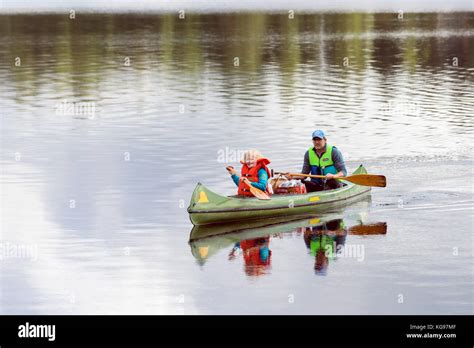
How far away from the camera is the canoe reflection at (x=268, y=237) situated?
25.7 meters

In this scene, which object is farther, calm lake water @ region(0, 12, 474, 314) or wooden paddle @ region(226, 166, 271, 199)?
wooden paddle @ region(226, 166, 271, 199)

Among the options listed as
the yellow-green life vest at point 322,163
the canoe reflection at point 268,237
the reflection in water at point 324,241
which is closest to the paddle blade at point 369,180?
the yellow-green life vest at point 322,163

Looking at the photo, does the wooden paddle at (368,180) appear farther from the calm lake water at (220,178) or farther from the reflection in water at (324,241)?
the reflection in water at (324,241)

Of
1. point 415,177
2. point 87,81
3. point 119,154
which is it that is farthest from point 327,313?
point 87,81

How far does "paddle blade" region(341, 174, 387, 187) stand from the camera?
3175cm

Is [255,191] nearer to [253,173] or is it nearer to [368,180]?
[253,173]

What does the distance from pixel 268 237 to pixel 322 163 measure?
13.5 feet

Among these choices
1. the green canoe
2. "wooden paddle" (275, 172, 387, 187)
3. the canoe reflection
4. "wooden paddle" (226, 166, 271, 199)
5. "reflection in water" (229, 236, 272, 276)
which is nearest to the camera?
"reflection in water" (229, 236, 272, 276)

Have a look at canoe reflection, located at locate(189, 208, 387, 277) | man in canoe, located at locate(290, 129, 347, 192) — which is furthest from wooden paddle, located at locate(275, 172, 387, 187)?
canoe reflection, located at locate(189, 208, 387, 277)

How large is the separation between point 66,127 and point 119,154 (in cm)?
772

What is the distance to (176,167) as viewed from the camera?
120 feet

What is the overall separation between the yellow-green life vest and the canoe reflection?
5.00ft

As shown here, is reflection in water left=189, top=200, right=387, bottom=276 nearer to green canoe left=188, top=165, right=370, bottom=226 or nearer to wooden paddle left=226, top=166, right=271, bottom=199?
green canoe left=188, top=165, right=370, bottom=226
